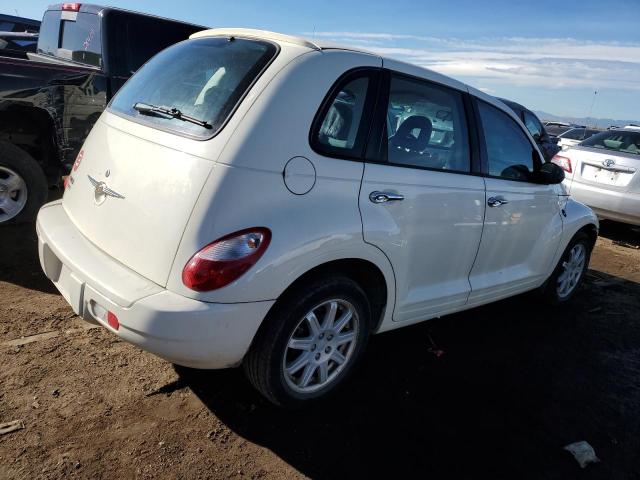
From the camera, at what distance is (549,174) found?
3.83 m

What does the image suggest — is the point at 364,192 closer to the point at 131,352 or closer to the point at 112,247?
the point at 112,247

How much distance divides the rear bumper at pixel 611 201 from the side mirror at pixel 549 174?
12.5 feet

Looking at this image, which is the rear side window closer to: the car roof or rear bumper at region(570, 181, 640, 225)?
rear bumper at region(570, 181, 640, 225)

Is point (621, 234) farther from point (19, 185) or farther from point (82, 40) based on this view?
point (19, 185)

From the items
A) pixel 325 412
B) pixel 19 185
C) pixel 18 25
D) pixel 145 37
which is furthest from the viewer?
pixel 18 25

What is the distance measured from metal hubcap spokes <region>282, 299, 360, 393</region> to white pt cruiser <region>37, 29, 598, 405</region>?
1 cm

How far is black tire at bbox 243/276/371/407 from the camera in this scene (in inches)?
95.3

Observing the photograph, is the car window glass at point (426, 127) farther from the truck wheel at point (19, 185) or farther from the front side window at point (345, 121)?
the truck wheel at point (19, 185)

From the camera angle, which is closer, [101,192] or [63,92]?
[101,192]

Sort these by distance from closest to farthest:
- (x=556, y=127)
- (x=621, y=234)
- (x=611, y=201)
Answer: (x=611, y=201), (x=621, y=234), (x=556, y=127)

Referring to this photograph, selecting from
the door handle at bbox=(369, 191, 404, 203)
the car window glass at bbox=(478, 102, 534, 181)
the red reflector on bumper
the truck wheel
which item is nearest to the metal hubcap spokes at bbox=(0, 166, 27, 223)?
the truck wheel

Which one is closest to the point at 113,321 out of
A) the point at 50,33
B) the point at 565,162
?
the point at 50,33

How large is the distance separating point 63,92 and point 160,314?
11.2 feet

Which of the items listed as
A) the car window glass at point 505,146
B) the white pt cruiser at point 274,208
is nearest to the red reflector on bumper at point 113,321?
the white pt cruiser at point 274,208
